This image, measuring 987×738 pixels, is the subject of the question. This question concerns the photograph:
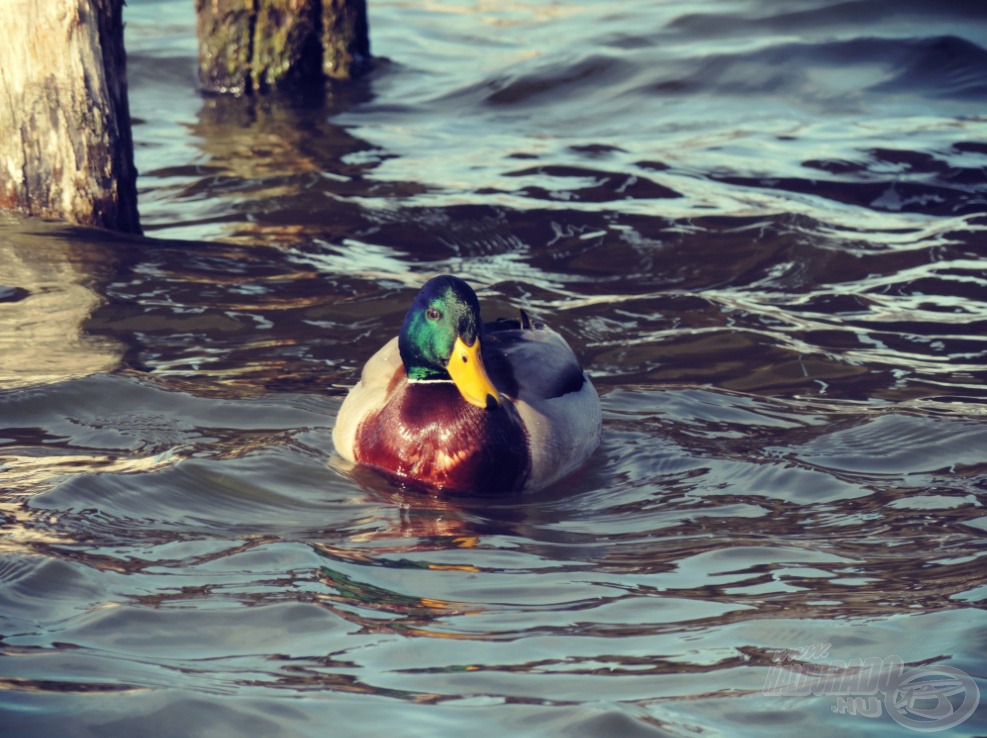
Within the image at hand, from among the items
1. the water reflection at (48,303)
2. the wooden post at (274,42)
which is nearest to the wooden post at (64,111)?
the water reflection at (48,303)

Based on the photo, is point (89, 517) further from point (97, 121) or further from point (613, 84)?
point (613, 84)

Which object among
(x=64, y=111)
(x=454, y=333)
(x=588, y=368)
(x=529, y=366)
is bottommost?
(x=588, y=368)

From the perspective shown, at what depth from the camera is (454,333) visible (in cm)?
511

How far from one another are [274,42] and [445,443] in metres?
7.16

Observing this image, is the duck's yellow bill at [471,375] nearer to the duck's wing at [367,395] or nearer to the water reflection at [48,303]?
the duck's wing at [367,395]

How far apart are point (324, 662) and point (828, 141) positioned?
8.02m

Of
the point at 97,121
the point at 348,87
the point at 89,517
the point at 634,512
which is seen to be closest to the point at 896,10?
the point at 348,87

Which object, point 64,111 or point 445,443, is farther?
point 64,111

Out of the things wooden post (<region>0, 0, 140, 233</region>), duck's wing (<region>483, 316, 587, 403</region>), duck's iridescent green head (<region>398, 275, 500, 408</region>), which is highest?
wooden post (<region>0, 0, 140, 233</region>)

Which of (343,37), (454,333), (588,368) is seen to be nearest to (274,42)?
(343,37)

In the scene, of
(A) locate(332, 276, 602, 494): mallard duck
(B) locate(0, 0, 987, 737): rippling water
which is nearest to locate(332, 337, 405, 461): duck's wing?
(A) locate(332, 276, 602, 494): mallard duck

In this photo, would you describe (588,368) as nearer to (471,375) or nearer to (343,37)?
(471,375)

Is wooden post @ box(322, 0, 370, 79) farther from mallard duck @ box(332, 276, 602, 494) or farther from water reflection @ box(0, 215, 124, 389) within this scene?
mallard duck @ box(332, 276, 602, 494)

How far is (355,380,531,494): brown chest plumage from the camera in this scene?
16.7 ft
